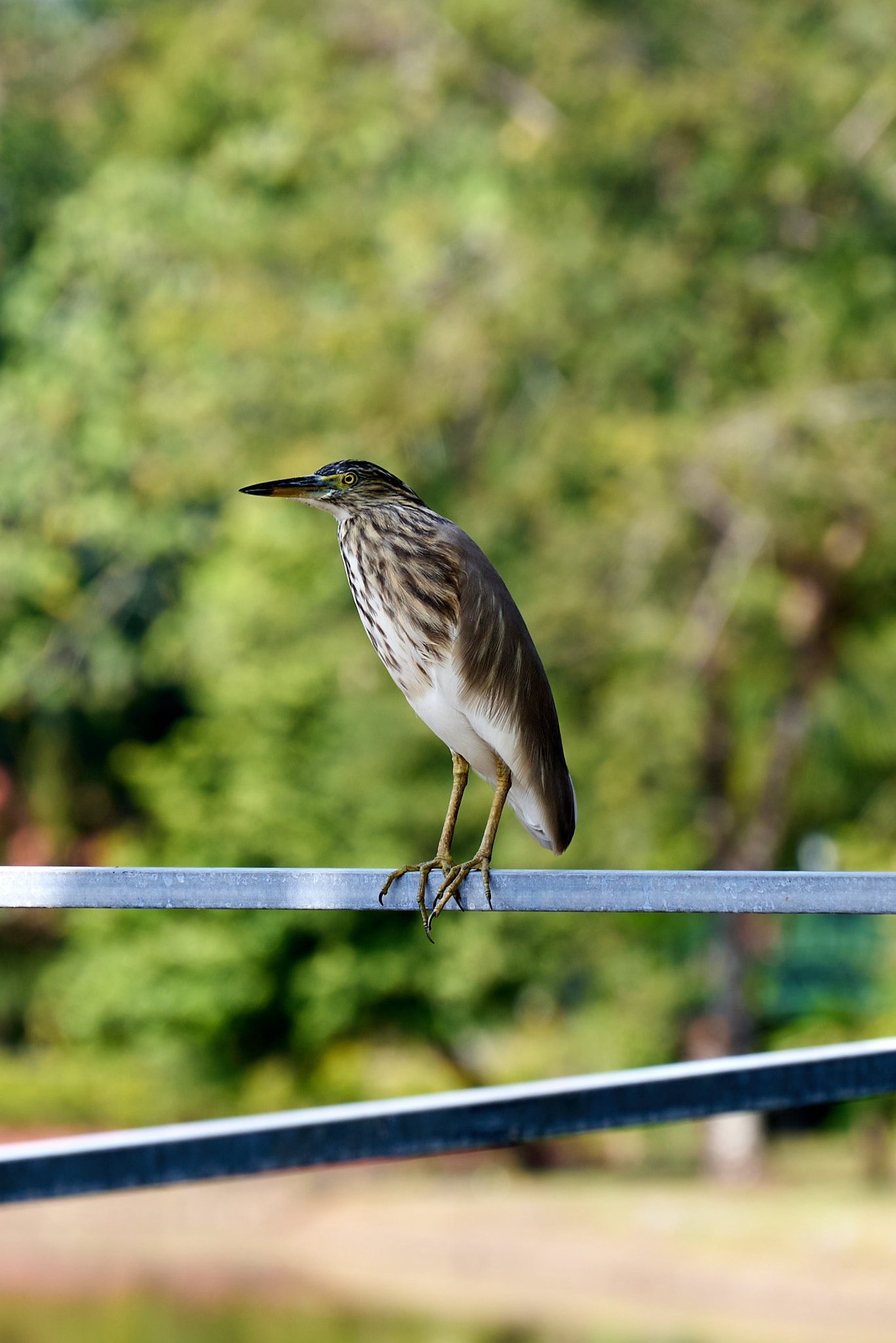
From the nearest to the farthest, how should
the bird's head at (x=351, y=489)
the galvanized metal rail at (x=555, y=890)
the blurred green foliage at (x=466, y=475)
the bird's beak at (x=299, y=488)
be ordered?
the galvanized metal rail at (x=555, y=890) < the bird's beak at (x=299, y=488) < the bird's head at (x=351, y=489) < the blurred green foliage at (x=466, y=475)

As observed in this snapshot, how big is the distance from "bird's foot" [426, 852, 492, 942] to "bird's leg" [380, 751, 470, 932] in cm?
1

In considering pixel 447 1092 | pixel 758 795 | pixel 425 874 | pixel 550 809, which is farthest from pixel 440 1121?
pixel 758 795

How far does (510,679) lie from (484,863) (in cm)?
28

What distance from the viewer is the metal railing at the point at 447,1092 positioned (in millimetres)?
1373

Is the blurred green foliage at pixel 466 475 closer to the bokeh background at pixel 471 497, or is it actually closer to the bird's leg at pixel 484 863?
the bokeh background at pixel 471 497

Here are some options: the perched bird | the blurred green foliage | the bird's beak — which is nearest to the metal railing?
the perched bird

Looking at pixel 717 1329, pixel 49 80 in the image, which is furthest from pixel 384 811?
pixel 49 80

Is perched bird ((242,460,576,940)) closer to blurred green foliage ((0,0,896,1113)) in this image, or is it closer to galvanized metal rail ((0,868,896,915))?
galvanized metal rail ((0,868,896,915))

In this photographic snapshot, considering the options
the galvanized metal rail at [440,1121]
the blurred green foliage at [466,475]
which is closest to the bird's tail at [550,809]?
the galvanized metal rail at [440,1121]

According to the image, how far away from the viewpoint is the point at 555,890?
54.3 inches

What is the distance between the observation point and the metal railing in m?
1.37

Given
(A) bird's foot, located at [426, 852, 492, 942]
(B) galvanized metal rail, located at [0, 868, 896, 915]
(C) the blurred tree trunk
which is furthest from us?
(C) the blurred tree trunk

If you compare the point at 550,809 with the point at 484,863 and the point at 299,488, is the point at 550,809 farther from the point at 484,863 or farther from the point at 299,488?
the point at 299,488

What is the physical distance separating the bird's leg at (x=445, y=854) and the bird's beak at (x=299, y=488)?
1.21 ft
